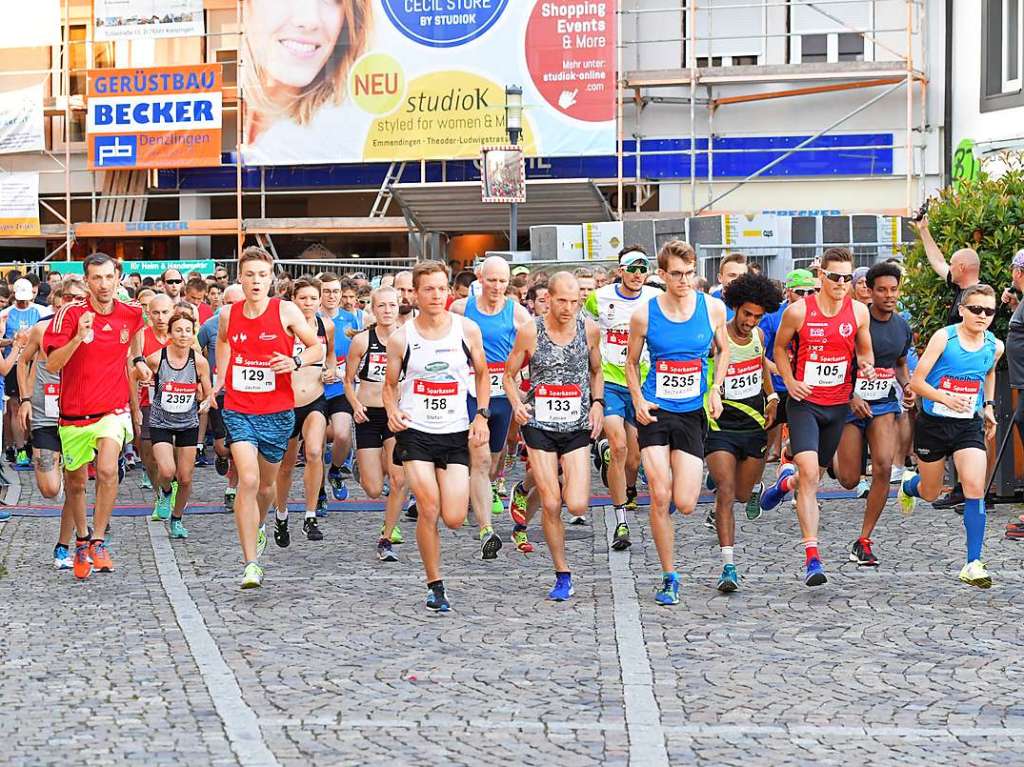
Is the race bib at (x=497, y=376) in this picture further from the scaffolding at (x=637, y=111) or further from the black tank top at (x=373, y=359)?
the scaffolding at (x=637, y=111)

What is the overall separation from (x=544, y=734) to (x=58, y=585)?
4325mm

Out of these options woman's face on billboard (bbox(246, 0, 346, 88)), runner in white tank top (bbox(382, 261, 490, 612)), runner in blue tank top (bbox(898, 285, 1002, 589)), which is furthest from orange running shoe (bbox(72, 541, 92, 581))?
woman's face on billboard (bbox(246, 0, 346, 88))

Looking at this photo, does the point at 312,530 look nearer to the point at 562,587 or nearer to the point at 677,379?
the point at 562,587

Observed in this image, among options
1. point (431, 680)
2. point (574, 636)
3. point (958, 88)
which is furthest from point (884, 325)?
point (958, 88)

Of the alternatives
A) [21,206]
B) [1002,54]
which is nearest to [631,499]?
[1002,54]

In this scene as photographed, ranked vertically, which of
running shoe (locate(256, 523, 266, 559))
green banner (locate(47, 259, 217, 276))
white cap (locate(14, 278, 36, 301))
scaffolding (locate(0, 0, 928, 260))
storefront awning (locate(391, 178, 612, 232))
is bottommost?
running shoe (locate(256, 523, 266, 559))

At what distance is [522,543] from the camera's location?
1066 centimetres

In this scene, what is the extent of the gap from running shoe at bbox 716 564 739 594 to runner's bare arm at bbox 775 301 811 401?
3.48 feet

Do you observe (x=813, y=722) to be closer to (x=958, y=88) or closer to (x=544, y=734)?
(x=544, y=734)

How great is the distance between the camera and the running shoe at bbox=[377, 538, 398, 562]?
10430mm

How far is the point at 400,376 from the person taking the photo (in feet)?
29.5

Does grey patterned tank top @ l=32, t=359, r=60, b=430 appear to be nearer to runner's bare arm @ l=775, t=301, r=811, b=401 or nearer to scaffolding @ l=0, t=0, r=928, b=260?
runner's bare arm @ l=775, t=301, r=811, b=401

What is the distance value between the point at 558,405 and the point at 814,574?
1.56 meters

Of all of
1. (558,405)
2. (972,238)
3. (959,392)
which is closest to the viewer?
(558,405)
